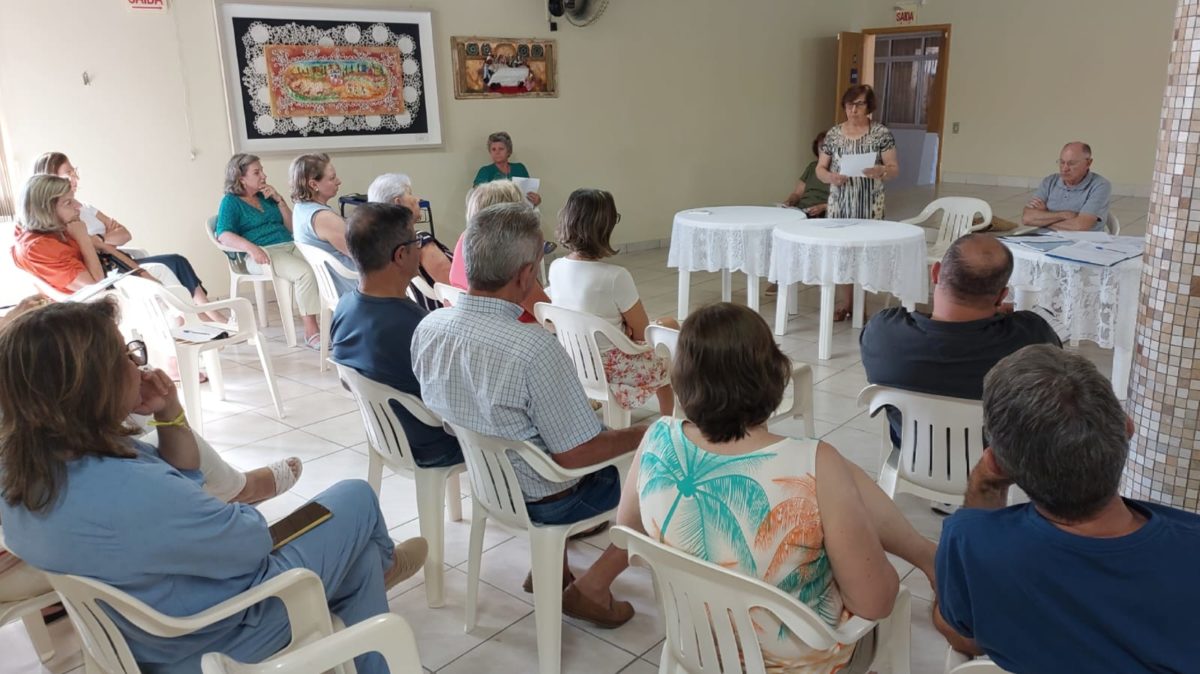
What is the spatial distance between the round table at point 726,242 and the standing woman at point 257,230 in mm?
2294

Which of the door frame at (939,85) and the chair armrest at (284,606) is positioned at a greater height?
the door frame at (939,85)

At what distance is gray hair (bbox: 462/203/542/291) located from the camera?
80.6 inches

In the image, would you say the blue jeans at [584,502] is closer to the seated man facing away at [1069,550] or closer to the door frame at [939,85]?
the seated man facing away at [1069,550]

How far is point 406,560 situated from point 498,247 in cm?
85

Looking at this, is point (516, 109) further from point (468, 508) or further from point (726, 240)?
point (468, 508)

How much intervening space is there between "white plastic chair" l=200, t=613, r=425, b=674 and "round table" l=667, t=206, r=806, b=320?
12.8 ft

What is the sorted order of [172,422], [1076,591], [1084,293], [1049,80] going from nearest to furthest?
[1076,591], [172,422], [1084,293], [1049,80]

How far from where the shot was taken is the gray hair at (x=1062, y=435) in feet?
3.70

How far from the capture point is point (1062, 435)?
1.14 meters

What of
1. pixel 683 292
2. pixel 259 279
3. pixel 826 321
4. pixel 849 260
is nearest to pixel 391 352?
pixel 849 260

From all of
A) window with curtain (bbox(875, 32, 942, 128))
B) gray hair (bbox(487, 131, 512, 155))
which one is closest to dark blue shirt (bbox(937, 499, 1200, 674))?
gray hair (bbox(487, 131, 512, 155))

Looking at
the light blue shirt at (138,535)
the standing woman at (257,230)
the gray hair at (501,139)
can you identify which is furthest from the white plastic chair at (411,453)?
the gray hair at (501,139)

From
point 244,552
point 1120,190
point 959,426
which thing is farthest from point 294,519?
point 1120,190

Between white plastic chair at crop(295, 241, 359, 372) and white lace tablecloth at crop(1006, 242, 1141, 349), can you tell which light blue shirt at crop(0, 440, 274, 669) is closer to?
white plastic chair at crop(295, 241, 359, 372)
